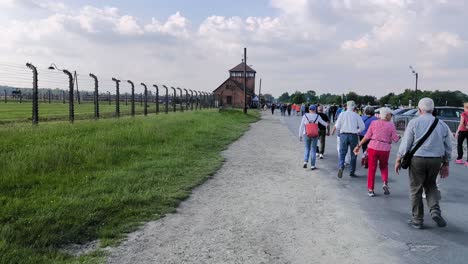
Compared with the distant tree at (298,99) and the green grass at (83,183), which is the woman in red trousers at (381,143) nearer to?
the green grass at (83,183)

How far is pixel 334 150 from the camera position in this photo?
15.4 metres

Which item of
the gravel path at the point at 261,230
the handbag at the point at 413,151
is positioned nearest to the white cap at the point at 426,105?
the handbag at the point at 413,151

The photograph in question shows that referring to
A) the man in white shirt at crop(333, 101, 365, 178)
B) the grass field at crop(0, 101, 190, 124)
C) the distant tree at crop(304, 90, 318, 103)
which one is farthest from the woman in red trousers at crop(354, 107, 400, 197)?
the distant tree at crop(304, 90, 318, 103)

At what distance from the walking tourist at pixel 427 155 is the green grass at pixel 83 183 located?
356 cm

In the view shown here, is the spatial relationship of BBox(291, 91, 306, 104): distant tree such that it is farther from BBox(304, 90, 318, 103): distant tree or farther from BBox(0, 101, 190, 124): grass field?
BBox(0, 101, 190, 124): grass field

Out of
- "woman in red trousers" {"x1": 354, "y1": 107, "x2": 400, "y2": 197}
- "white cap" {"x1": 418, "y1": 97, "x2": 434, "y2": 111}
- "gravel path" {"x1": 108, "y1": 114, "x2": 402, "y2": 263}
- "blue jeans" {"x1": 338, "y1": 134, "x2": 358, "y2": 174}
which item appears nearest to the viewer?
"gravel path" {"x1": 108, "y1": 114, "x2": 402, "y2": 263}

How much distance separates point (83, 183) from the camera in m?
7.67

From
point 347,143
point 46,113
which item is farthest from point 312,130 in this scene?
point 46,113

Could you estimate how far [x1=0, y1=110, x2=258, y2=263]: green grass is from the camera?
518cm

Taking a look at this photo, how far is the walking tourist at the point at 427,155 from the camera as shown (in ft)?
20.2

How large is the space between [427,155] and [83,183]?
5526 millimetres

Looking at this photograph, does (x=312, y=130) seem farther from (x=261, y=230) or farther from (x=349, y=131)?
(x=261, y=230)

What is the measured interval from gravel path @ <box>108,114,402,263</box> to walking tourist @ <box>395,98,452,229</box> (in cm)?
91

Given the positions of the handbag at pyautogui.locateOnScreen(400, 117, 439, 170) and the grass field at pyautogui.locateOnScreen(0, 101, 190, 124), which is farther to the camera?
the grass field at pyautogui.locateOnScreen(0, 101, 190, 124)
